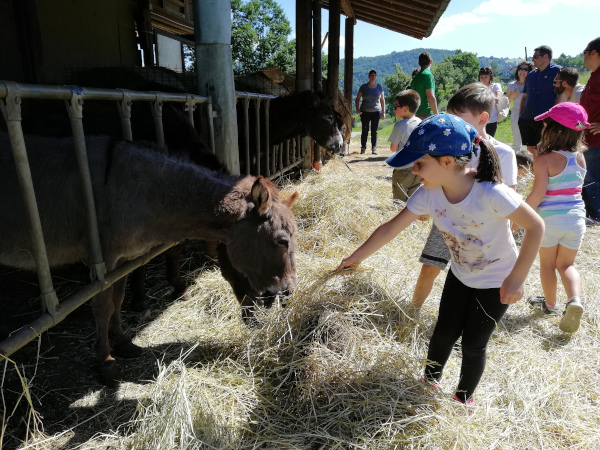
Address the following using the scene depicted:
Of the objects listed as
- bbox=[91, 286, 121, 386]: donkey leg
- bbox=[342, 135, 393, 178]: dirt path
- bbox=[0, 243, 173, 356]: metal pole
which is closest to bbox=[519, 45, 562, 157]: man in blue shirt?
bbox=[342, 135, 393, 178]: dirt path

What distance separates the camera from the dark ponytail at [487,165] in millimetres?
2111

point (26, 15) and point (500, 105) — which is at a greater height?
point (26, 15)

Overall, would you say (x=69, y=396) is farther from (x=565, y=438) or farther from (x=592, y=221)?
(x=592, y=221)

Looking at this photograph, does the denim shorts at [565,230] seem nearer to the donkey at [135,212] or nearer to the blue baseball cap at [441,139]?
the blue baseball cap at [441,139]

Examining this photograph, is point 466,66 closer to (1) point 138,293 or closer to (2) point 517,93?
(2) point 517,93

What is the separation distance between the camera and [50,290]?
2.08 m

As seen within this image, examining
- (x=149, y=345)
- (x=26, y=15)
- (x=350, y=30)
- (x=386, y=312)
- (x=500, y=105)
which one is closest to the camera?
(x=386, y=312)

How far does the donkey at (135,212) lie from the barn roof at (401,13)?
297 inches

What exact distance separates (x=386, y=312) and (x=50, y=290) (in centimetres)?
208

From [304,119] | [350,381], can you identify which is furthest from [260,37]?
[350,381]

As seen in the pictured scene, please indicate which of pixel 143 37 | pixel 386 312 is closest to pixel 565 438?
pixel 386 312

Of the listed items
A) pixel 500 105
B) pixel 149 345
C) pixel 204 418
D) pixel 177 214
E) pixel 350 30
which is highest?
pixel 350 30

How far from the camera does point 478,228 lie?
218cm

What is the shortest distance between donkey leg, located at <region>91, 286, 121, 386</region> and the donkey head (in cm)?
87
